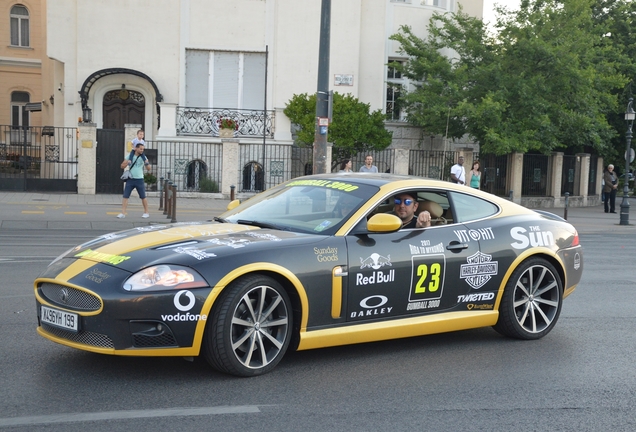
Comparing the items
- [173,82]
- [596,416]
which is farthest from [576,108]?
[596,416]

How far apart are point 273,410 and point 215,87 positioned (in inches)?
997

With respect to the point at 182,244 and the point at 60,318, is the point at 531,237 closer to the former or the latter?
the point at 182,244

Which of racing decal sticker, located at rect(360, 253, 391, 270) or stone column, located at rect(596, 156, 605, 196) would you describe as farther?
stone column, located at rect(596, 156, 605, 196)

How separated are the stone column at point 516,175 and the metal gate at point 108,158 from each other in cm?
1428

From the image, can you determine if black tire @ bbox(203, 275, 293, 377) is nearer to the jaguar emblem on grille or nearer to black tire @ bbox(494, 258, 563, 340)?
the jaguar emblem on grille

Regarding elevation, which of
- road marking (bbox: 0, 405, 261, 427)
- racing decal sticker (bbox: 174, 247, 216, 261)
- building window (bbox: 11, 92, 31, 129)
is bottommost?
road marking (bbox: 0, 405, 261, 427)

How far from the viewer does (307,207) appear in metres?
6.98

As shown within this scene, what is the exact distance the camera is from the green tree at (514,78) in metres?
27.9

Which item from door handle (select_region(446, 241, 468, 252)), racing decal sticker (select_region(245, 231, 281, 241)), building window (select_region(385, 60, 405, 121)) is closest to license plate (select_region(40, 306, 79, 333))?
racing decal sticker (select_region(245, 231, 281, 241))

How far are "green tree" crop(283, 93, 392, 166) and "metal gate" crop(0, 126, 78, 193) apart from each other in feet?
24.9

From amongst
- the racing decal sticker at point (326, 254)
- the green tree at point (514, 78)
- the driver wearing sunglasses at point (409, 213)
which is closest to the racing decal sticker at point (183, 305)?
the racing decal sticker at point (326, 254)

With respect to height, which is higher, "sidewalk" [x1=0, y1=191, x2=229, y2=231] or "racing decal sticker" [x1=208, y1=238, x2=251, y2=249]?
"racing decal sticker" [x1=208, y1=238, x2=251, y2=249]

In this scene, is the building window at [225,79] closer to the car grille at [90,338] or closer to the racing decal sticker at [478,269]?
the racing decal sticker at [478,269]

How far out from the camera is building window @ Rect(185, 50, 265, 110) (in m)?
29.4
